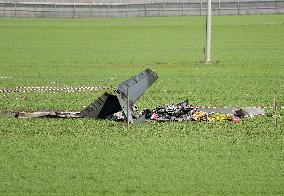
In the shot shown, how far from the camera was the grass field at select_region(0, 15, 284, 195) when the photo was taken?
1173 centimetres

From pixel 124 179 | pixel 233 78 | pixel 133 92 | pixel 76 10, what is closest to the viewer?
pixel 124 179

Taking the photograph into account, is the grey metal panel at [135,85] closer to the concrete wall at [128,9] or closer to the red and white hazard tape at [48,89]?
the red and white hazard tape at [48,89]

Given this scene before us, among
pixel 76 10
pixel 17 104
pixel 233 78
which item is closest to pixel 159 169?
pixel 17 104

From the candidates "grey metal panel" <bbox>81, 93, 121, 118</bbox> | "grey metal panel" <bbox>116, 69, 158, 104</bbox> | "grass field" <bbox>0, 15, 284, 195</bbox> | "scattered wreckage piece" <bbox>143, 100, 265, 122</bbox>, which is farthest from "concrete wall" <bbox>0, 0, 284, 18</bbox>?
"grey metal panel" <bbox>81, 93, 121, 118</bbox>

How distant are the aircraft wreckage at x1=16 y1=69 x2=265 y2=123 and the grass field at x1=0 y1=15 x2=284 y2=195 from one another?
43 centimetres

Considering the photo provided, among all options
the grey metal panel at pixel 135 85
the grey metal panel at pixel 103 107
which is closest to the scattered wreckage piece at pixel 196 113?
the grey metal panel at pixel 135 85

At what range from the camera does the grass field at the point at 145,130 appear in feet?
38.5

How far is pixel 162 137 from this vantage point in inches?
592

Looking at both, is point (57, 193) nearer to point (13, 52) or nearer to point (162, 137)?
point (162, 137)

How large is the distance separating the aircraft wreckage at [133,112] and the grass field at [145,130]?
434mm

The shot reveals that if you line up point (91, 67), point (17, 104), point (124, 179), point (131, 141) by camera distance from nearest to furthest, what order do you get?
point (124, 179)
point (131, 141)
point (17, 104)
point (91, 67)

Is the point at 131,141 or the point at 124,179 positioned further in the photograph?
the point at 131,141

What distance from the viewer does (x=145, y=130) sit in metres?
15.7

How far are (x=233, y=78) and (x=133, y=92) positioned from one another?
8555 millimetres
